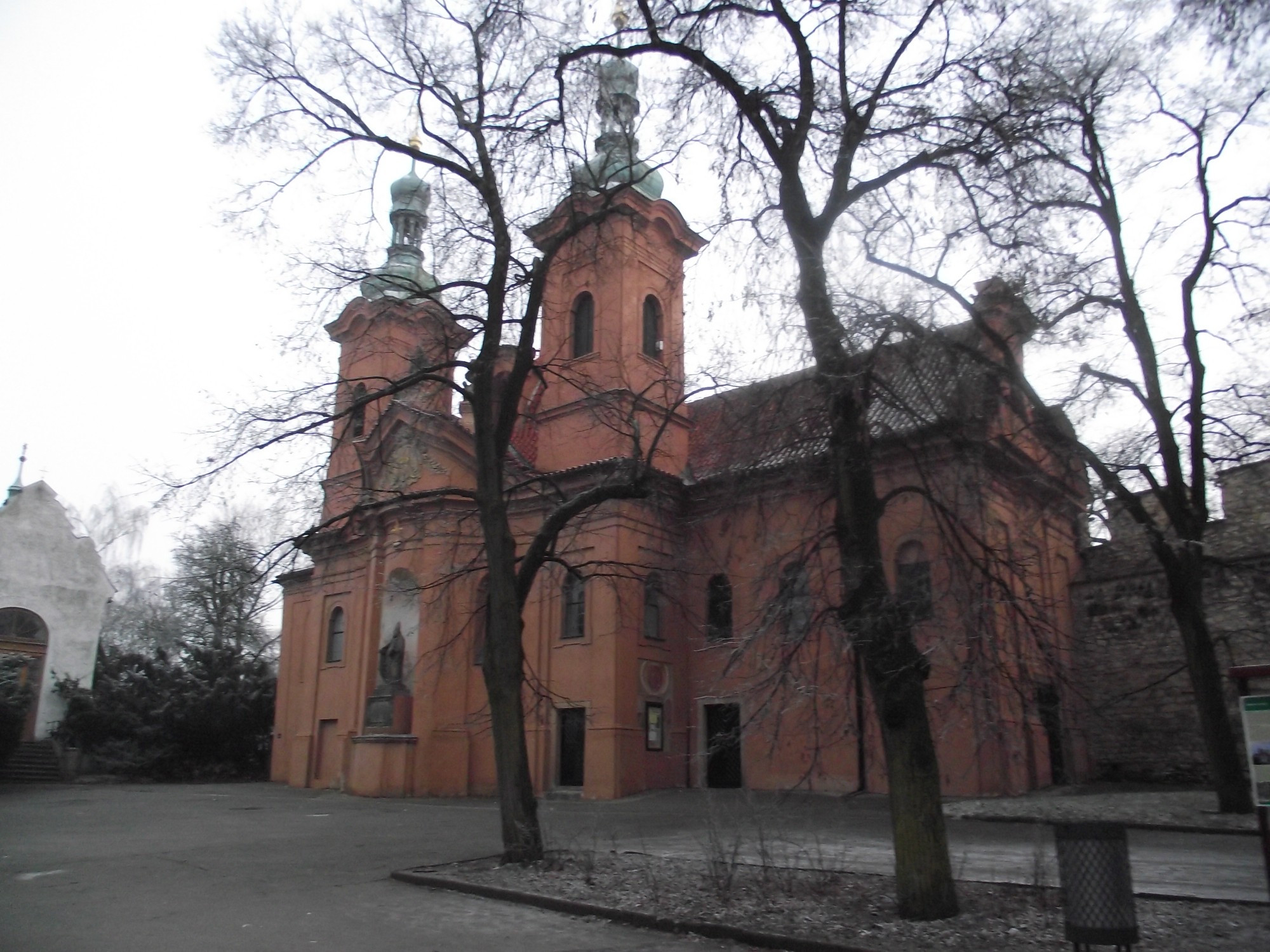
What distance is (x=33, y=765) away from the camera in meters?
31.9

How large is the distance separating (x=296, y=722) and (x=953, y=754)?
2159cm

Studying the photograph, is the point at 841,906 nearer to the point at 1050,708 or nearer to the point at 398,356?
the point at 1050,708

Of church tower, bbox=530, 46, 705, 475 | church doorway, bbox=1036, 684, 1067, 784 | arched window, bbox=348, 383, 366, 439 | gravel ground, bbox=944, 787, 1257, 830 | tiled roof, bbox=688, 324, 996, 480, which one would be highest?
church tower, bbox=530, 46, 705, 475

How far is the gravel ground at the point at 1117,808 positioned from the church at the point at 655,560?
1266 mm

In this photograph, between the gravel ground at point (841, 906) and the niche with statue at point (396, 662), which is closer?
the gravel ground at point (841, 906)

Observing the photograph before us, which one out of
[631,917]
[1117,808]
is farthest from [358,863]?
[1117,808]

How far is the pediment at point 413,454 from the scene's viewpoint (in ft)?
45.1

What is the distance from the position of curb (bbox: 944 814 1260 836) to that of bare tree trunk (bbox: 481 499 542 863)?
6962 millimetres

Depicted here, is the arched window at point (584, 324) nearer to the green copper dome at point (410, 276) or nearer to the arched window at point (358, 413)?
the green copper dome at point (410, 276)

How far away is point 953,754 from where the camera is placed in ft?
71.3

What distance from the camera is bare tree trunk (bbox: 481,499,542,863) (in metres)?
11.8

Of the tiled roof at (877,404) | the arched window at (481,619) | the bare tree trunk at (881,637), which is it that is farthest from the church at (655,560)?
the arched window at (481,619)

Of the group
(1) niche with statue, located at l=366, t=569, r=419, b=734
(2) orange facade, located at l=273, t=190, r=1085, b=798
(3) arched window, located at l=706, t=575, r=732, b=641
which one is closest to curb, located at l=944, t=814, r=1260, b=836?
(2) orange facade, located at l=273, t=190, r=1085, b=798

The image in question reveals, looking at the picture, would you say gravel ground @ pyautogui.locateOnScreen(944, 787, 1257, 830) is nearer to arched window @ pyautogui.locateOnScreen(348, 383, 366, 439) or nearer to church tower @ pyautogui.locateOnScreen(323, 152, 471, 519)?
church tower @ pyautogui.locateOnScreen(323, 152, 471, 519)
